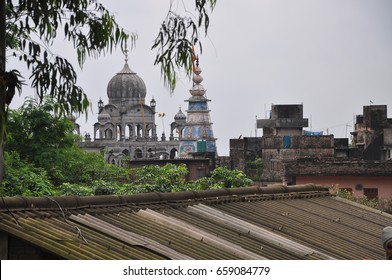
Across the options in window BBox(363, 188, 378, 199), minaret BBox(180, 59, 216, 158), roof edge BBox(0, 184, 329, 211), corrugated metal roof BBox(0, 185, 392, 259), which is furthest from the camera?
minaret BBox(180, 59, 216, 158)

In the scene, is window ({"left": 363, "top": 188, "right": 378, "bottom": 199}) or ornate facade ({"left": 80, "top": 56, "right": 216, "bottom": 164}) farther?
ornate facade ({"left": 80, "top": 56, "right": 216, "bottom": 164})

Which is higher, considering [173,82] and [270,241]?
[173,82]

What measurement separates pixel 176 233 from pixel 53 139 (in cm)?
2815

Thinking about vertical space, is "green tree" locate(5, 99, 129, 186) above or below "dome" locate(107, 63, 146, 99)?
below

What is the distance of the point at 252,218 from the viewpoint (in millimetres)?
13430

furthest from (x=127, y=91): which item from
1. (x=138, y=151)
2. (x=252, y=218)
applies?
(x=252, y=218)

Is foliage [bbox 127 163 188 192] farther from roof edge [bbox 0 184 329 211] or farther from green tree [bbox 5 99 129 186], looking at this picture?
roof edge [bbox 0 184 329 211]

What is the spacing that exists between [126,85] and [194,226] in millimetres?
124329

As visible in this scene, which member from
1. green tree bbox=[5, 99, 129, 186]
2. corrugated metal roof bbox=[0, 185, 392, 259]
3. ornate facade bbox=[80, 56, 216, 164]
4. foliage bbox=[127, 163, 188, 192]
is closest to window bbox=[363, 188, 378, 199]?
foliage bbox=[127, 163, 188, 192]

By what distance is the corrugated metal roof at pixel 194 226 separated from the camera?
9.46 meters

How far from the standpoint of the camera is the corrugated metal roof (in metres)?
9.46

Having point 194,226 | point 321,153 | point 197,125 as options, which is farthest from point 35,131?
point 197,125

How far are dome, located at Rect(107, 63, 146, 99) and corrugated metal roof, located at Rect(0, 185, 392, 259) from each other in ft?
394
